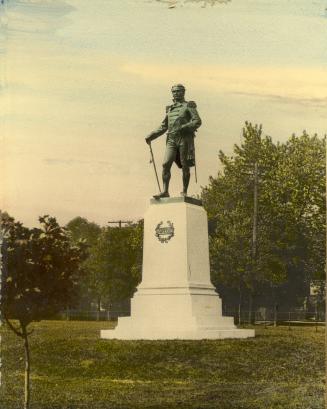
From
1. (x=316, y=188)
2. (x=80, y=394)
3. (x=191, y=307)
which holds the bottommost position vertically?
(x=80, y=394)

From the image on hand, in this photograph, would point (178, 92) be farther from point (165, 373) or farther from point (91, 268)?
point (91, 268)

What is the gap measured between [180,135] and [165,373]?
545cm

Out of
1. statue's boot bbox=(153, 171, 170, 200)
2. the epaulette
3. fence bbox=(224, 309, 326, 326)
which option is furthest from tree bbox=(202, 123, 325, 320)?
the epaulette

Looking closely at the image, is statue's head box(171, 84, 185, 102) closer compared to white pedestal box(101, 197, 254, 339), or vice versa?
statue's head box(171, 84, 185, 102)

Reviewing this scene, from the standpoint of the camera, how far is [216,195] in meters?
23.0

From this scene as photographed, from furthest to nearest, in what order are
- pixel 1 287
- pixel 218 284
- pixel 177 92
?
pixel 218 284, pixel 177 92, pixel 1 287

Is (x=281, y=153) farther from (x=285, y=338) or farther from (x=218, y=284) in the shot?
(x=285, y=338)

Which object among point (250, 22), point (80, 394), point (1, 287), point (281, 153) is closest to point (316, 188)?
point (281, 153)

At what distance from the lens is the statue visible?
51.6 feet

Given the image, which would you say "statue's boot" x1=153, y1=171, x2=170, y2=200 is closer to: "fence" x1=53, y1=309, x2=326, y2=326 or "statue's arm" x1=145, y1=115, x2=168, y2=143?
"statue's arm" x1=145, y1=115, x2=168, y2=143

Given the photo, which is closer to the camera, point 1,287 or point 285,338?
point 1,287

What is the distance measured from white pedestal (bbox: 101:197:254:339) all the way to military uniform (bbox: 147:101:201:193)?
713 mm

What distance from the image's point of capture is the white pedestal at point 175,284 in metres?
15.6

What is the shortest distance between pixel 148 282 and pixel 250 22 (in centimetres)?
637
